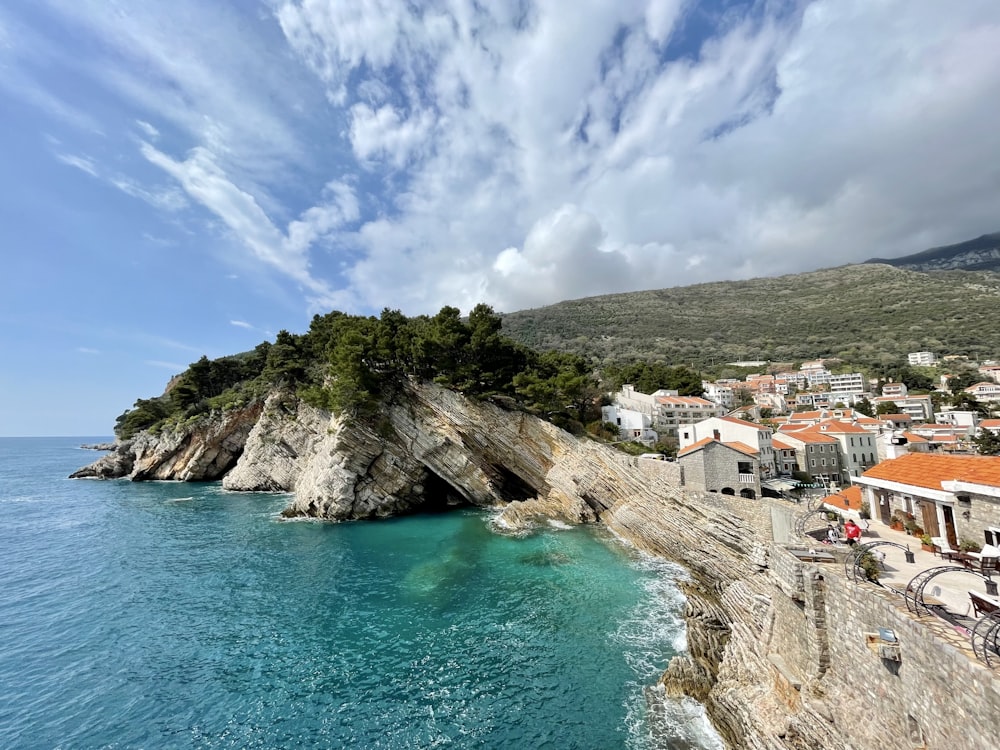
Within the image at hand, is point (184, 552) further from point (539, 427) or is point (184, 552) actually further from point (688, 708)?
point (688, 708)

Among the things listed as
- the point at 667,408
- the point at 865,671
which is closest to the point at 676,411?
the point at 667,408

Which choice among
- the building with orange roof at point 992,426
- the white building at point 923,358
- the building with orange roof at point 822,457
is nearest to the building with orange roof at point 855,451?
the building with orange roof at point 822,457

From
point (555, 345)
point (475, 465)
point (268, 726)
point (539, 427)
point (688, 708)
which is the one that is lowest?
point (688, 708)

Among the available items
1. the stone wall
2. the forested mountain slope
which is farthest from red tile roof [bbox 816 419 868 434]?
the forested mountain slope

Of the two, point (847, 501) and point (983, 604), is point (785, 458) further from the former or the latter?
point (983, 604)

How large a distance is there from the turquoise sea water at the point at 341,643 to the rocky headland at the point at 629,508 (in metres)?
1.63

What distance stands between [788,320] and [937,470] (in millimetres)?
133302

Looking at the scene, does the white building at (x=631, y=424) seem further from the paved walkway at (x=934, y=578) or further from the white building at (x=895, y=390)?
the white building at (x=895, y=390)

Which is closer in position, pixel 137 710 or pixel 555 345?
pixel 137 710

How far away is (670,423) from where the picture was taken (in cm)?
5222

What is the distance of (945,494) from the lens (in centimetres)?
1120

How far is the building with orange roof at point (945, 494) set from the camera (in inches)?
405

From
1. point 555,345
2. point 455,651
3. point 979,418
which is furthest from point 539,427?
point 555,345

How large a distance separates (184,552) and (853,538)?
3231cm
